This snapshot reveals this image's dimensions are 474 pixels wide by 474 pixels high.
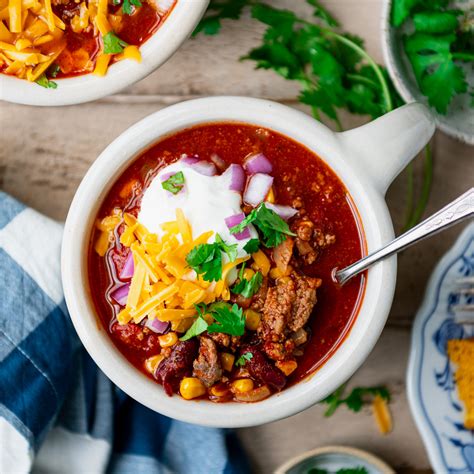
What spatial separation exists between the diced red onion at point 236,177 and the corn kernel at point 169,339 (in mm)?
422

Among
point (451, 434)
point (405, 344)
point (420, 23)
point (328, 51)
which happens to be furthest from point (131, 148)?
point (451, 434)

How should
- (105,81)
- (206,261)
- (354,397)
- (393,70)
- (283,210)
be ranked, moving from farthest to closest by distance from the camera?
(354,397) → (393,70) → (105,81) → (283,210) → (206,261)

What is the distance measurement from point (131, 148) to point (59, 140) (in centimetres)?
63

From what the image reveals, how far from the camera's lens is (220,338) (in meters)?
Result: 2.06

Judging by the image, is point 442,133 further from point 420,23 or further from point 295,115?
point 295,115

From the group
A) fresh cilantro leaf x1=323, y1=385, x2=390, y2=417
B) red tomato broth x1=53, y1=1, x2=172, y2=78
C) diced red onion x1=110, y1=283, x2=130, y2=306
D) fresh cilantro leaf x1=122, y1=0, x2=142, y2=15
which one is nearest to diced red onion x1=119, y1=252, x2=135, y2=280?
diced red onion x1=110, y1=283, x2=130, y2=306

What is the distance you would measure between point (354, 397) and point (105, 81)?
4.42ft

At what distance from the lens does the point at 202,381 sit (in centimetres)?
208

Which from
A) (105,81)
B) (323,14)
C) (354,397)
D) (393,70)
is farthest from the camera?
(354,397)

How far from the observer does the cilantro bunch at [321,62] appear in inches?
100

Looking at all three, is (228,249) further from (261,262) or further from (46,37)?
(46,37)

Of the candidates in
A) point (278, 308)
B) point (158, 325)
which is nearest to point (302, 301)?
point (278, 308)

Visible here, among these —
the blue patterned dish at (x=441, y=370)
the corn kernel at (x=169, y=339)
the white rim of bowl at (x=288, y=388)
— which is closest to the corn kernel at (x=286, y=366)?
the white rim of bowl at (x=288, y=388)

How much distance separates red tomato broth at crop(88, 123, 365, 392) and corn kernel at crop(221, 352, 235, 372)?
0.60 feet
